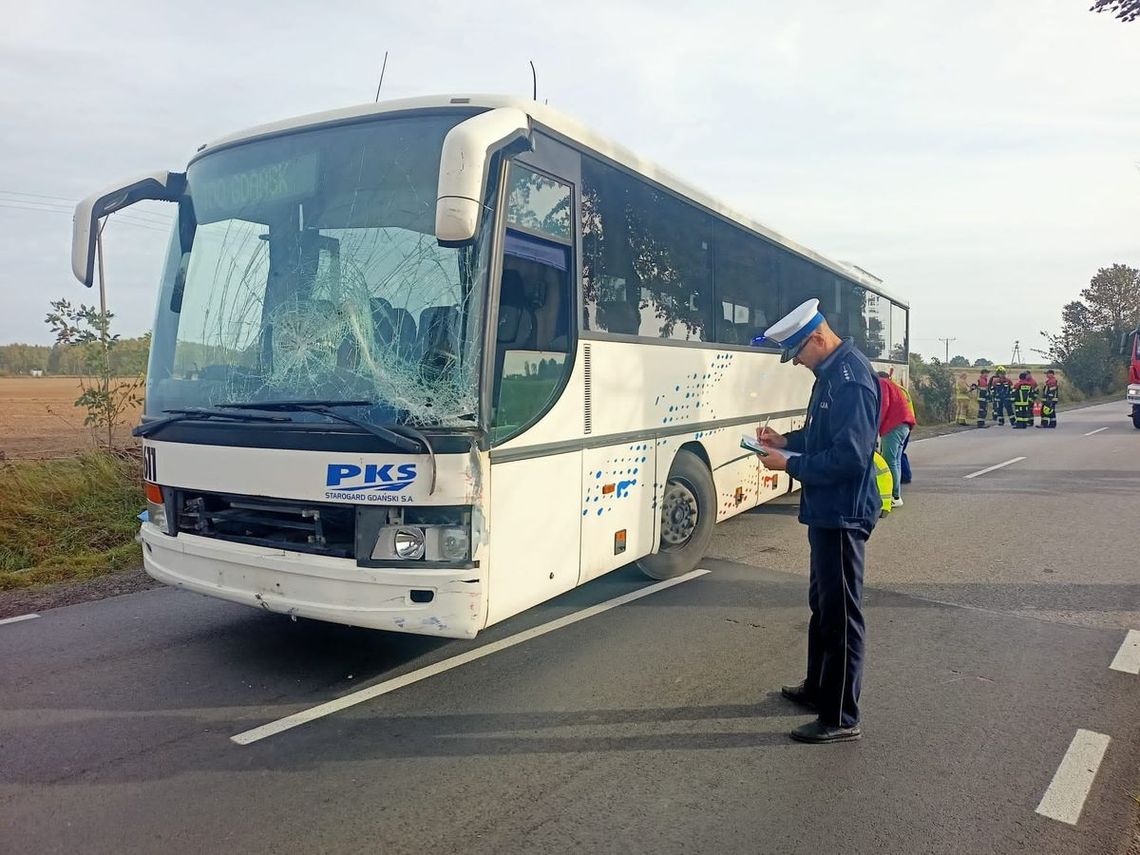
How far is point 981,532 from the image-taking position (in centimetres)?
880

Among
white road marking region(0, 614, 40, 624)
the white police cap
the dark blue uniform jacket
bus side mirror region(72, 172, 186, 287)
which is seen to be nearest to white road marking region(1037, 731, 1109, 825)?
the dark blue uniform jacket

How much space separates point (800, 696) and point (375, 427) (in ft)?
8.50

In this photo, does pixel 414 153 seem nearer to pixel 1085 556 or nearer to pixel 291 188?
pixel 291 188

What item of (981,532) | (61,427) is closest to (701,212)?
(981,532)

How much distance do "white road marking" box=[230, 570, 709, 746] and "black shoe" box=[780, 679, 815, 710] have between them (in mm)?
1708

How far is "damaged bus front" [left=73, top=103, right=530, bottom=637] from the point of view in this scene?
13.1 ft

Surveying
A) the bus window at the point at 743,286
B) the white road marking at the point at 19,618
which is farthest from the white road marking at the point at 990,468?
the white road marking at the point at 19,618

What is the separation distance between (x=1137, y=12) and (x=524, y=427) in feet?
16.6

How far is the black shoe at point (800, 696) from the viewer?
14.0 ft

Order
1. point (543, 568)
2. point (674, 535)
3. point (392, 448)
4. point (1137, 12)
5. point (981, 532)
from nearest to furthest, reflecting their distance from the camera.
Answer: point (392, 448) → point (543, 568) → point (1137, 12) → point (674, 535) → point (981, 532)

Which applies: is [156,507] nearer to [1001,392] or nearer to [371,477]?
[371,477]

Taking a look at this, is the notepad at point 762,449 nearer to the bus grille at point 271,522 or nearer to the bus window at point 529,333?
the bus window at point 529,333

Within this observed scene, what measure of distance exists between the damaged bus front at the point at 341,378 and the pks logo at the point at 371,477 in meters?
0.01

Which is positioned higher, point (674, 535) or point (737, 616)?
point (674, 535)
